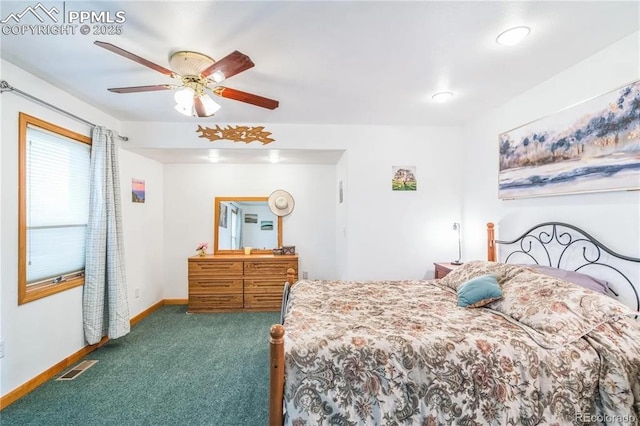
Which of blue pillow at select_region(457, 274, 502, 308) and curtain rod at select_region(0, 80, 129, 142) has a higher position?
curtain rod at select_region(0, 80, 129, 142)

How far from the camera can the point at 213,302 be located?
393 cm

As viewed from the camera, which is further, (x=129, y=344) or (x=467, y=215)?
(x=467, y=215)

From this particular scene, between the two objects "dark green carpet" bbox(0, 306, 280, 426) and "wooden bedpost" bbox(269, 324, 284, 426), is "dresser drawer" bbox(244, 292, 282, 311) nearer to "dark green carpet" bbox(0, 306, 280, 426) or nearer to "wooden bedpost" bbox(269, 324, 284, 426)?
"dark green carpet" bbox(0, 306, 280, 426)

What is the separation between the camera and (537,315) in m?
1.59

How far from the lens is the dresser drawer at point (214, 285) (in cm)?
391

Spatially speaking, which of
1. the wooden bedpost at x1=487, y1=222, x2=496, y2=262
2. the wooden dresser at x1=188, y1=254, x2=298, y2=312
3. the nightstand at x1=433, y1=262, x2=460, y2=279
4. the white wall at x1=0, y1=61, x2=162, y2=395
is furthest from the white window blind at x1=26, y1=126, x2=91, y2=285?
the wooden bedpost at x1=487, y1=222, x2=496, y2=262

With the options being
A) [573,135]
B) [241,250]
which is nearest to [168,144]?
[241,250]

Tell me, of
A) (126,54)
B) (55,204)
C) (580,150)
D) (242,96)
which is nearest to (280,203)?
(242,96)

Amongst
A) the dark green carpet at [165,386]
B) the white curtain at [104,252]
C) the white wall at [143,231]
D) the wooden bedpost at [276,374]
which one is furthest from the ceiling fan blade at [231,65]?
the white wall at [143,231]

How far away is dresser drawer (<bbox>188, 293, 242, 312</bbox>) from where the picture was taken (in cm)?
391

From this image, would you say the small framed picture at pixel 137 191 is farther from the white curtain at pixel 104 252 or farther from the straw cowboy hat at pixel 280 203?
the straw cowboy hat at pixel 280 203

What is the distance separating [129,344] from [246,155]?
2.59m

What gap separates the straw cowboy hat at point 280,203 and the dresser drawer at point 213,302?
4.55ft

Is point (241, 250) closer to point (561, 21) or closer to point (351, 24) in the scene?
point (351, 24)
